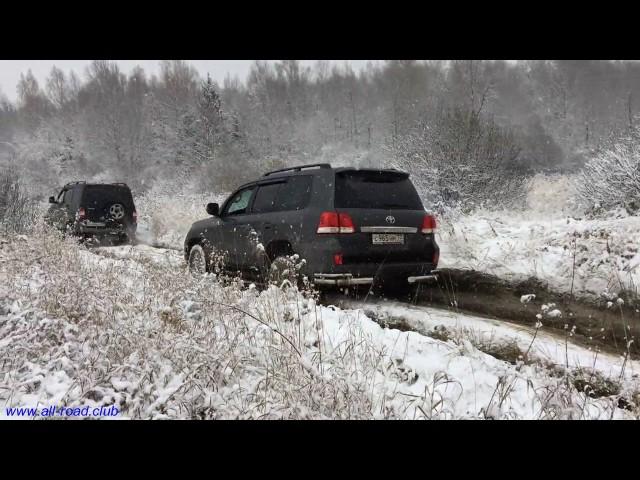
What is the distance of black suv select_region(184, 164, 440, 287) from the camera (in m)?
5.01

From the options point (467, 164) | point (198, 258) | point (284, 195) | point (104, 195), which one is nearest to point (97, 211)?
point (104, 195)

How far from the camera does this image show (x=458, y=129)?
517 inches

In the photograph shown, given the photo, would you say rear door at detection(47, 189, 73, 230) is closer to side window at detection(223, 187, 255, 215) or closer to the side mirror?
the side mirror

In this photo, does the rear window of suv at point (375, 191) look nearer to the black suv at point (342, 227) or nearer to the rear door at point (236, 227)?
the black suv at point (342, 227)

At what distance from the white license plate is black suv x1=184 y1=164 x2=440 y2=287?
0.04 ft

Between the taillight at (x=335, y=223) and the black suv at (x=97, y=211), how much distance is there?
10.1 metres

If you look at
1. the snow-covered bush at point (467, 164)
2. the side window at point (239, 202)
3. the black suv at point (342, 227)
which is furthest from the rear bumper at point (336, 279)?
the snow-covered bush at point (467, 164)

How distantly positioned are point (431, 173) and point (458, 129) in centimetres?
160

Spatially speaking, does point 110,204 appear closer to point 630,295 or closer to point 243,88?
point 630,295

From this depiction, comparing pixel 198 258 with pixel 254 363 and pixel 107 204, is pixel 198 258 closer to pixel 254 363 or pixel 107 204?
pixel 254 363

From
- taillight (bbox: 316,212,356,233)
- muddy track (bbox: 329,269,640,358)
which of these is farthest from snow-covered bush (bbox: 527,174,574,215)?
taillight (bbox: 316,212,356,233)

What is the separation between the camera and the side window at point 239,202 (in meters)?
6.69

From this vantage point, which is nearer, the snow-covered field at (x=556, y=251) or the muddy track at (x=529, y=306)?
the muddy track at (x=529, y=306)
